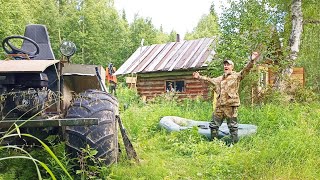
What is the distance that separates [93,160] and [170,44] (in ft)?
54.2

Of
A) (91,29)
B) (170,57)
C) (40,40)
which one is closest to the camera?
(40,40)

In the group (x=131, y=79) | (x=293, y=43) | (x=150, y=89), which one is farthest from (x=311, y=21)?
(x=131, y=79)

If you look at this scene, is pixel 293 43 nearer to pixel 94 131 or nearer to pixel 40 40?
pixel 40 40

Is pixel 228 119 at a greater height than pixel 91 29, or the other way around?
pixel 91 29

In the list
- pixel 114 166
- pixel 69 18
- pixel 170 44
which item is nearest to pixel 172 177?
pixel 114 166

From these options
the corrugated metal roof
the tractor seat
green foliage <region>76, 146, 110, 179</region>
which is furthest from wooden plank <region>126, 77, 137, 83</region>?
green foliage <region>76, 146, 110, 179</region>

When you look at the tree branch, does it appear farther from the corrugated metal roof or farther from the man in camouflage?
the man in camouflage

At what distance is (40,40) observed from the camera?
205 inches

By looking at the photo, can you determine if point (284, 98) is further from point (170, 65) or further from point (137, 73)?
point (137, 73)

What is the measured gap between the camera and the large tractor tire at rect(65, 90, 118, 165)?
3.79 m

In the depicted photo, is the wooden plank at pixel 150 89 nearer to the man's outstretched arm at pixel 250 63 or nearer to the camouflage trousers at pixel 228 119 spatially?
the camouflage trousers at pixel 228 119

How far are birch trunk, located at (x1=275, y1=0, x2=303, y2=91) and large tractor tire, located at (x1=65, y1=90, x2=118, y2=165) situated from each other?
8740mm

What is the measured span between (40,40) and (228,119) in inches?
135

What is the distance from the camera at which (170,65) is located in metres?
16.8
